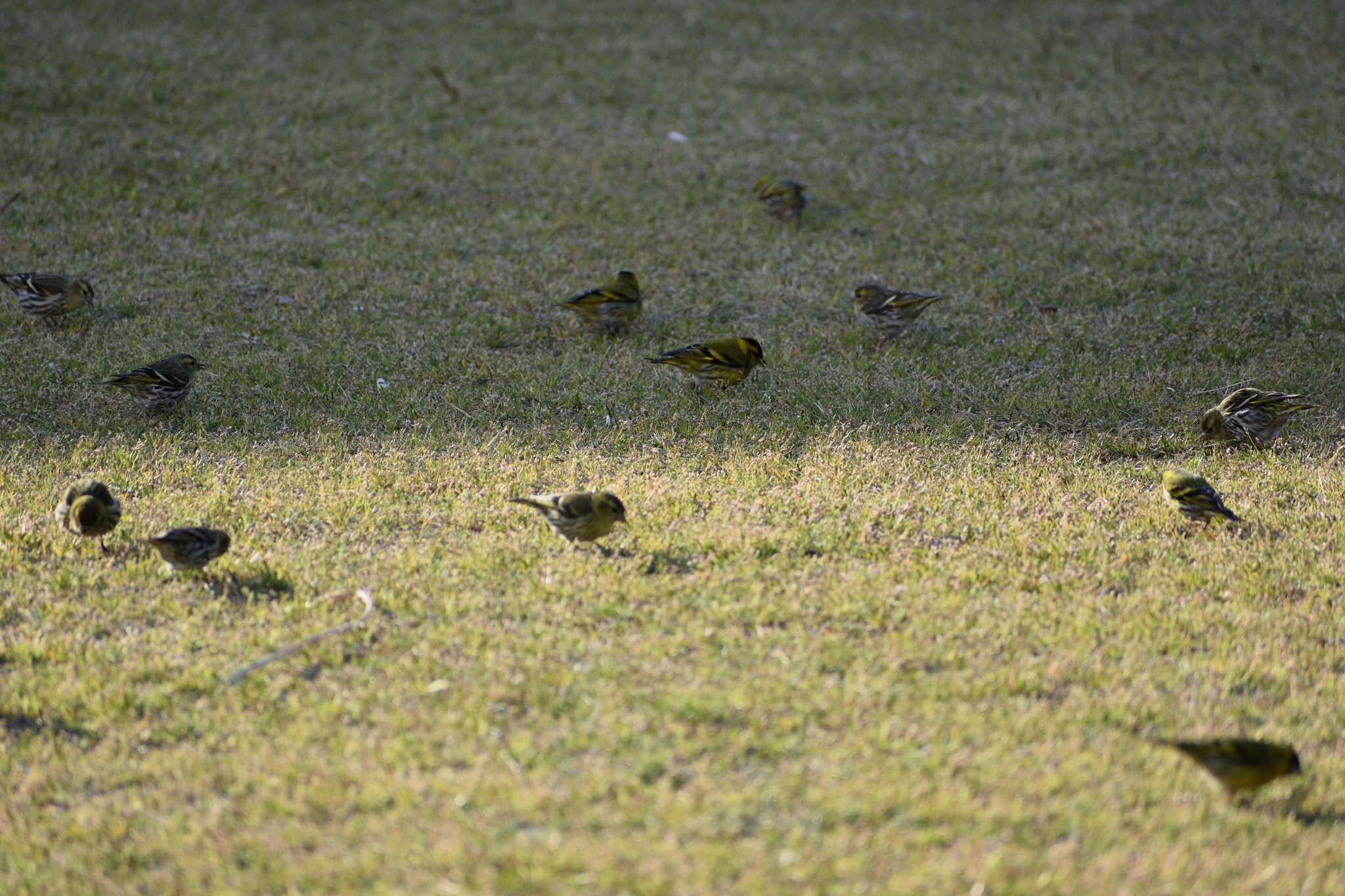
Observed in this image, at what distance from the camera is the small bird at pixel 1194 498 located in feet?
20.7

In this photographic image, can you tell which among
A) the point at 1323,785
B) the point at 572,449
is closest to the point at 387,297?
the point at 572,449

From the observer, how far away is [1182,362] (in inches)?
364

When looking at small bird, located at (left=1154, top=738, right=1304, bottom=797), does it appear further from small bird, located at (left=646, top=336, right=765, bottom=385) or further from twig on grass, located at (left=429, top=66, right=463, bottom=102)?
twig on grass, located at (left=429, top=66, right=463, bottom=102)

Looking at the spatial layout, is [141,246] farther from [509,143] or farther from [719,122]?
[719,122]

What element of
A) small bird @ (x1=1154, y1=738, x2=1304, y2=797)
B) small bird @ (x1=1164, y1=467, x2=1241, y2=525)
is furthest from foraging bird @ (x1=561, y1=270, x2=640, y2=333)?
small bird @ (x1=1154, y1=738, x2=1304, y2=797)

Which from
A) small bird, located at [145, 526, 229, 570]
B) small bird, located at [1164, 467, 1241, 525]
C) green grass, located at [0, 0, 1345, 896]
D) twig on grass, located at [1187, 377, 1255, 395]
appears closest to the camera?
green grass, located at [0, 0, 1345, 896]

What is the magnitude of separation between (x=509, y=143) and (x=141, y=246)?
4926 mm

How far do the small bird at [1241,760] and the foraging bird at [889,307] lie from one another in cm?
552

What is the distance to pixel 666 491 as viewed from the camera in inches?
269

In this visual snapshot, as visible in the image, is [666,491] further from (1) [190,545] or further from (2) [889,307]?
(2) [889,307]

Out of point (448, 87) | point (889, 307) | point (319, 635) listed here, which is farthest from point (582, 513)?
point (448, 87)

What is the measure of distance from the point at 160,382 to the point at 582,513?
3423 millimetres

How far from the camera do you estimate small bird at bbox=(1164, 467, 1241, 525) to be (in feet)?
20.7

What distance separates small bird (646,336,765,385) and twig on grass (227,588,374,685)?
135 inches
